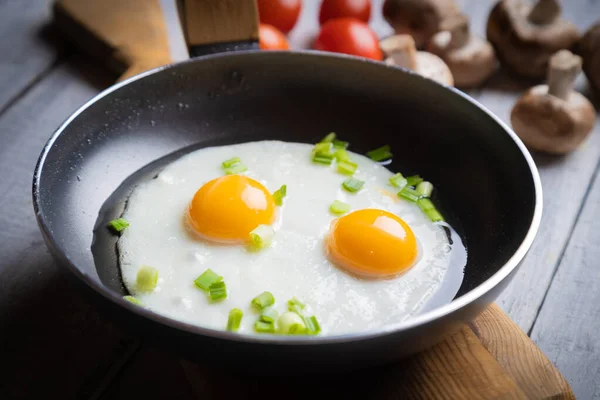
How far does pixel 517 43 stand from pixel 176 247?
183 cm

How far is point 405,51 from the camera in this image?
2482mm

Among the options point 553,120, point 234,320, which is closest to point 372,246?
point 234,320

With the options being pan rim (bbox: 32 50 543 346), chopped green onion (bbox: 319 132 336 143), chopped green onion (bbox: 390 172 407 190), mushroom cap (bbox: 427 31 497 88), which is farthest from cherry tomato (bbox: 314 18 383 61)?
pan rim (bbox: 32 50 543 346)

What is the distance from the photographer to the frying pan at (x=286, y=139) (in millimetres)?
1235

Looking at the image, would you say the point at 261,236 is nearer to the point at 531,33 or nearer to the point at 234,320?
the point at 234,320

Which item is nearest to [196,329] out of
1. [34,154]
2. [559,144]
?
[34,154]

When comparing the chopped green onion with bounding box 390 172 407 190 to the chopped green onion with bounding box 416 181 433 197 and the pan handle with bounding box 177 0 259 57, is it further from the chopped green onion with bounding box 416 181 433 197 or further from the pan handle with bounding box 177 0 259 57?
the pan handle with bounding box 177 0 259 57

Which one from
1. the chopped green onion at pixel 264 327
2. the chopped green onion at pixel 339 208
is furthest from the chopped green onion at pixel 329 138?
the chopped green onion at pixel 264 327

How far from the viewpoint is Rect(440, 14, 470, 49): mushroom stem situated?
256 cm

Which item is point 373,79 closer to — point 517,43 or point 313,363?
point 517,43

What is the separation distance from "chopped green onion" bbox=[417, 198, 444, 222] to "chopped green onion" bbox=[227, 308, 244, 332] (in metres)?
0.65

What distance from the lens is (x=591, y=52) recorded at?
103 inches

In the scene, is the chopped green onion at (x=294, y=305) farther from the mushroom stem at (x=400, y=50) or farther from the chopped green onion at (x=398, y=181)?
the mushroom stem at (x=400, y=50)

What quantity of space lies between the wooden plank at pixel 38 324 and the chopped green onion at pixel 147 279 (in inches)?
6.2
